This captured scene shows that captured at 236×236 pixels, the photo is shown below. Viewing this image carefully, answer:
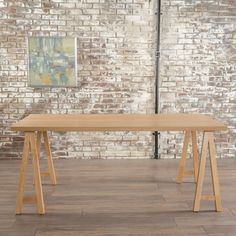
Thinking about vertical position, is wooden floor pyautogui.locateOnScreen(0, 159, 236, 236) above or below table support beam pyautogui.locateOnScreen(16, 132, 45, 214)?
below

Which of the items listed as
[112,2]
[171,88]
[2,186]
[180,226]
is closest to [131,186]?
[180,226]

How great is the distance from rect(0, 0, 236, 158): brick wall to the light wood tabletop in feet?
5.05

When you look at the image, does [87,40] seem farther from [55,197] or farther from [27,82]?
[55,197]

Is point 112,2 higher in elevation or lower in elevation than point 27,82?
higher

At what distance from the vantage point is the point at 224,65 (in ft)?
16.5

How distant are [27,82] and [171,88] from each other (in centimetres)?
209

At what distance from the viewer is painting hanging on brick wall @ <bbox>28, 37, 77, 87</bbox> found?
4.89 metres

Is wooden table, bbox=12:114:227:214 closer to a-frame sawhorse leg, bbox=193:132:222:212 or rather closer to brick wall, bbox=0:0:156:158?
a-frame sawhorse leg, bbox=193:132:222:212

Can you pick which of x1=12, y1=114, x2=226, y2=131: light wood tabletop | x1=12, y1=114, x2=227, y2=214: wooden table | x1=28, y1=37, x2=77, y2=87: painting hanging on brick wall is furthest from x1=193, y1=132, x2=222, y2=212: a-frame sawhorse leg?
x1=28, y1=37, x2=77, y2=87: painting hanging on brick wall

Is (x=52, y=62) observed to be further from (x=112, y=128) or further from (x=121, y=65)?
(x=112, y=128)

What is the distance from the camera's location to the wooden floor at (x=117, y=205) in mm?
2732

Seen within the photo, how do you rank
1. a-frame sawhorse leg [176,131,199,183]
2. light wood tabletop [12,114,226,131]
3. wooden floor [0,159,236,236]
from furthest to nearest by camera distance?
a-frame sawhorse leg [176,131,199,183] → light wood tabletop [12,114,226,131] → wooden floor [0,159,236,236]

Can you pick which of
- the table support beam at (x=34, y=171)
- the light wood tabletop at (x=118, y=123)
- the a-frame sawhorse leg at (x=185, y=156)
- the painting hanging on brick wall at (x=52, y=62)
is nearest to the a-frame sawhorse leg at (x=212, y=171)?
the light wood tabletop at (x=118, y=123)

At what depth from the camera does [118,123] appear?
3062 millimetres
